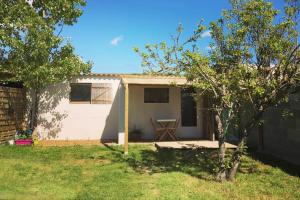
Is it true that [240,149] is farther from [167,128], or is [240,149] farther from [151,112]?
[151,112]

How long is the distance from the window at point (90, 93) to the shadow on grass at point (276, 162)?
692 cm

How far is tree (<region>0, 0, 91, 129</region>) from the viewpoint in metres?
12.0

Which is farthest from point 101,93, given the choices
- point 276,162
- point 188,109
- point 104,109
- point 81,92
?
point 276,162

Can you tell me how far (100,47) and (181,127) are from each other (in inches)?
298

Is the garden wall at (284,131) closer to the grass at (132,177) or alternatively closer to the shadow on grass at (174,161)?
the grass at (132,177)

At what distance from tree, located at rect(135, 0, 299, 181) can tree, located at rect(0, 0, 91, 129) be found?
20.8ft

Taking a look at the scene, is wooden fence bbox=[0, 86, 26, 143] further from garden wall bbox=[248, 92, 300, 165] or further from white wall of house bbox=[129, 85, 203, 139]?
garden wall bbox=[248, 92, 300, 165]

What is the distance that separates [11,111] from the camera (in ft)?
42.1

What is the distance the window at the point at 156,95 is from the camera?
1478cm

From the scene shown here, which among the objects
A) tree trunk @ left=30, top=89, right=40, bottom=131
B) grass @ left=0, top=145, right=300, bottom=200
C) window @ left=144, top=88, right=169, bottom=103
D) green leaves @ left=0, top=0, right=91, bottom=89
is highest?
green leaves @ left=0, top=0, right=91, bottom=89

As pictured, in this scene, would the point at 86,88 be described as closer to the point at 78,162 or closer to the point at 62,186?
the point at 78,162

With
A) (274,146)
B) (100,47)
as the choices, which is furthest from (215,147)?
(100,47)

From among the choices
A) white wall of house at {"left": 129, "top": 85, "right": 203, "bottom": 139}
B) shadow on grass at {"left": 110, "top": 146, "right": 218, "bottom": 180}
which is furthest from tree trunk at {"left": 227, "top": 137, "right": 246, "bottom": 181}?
white wall of house at {"left": 129, "top": 85, "right": 203, "bottom": 139}

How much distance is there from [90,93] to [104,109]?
0.97 m
